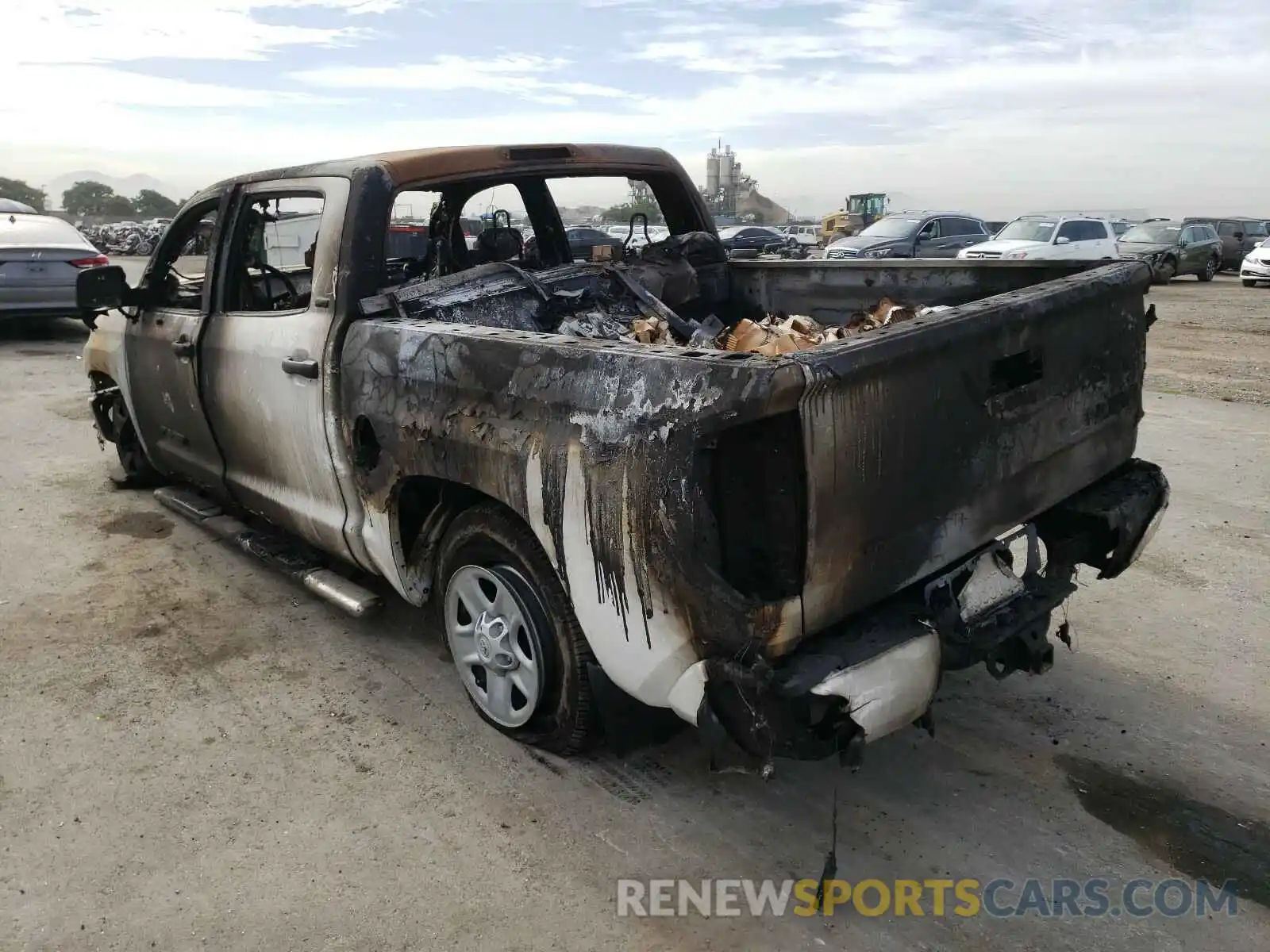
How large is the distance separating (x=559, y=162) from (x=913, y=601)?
2.54 meters

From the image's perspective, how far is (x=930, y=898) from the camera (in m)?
2.47

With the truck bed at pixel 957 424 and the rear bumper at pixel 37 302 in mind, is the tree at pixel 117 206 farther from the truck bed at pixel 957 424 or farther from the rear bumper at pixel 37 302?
the truck bed at pixel 957 424

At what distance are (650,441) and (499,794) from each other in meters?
1.33

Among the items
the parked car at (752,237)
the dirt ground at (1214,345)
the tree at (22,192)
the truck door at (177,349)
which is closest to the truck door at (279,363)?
the truck door at (177,349)

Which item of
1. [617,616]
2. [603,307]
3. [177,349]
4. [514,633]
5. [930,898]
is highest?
[603,307]

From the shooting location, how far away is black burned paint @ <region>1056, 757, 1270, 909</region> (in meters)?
2.54

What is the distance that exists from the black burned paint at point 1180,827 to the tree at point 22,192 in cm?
6623

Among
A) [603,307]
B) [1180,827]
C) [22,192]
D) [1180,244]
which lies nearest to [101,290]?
[603,307]

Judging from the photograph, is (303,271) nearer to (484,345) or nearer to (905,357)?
(484,345)

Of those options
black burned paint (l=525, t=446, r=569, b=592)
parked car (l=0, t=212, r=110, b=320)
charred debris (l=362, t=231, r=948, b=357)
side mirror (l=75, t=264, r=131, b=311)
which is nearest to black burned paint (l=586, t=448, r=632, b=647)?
black burned paint (l=525, t=446, r=569, b=592)

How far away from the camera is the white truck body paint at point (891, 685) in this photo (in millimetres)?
2238

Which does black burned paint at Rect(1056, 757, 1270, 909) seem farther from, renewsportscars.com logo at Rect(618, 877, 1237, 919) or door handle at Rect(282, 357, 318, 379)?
door handle at Rect(282, 357, 318, 379)

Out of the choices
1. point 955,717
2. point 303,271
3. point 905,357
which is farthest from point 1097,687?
point 303,271

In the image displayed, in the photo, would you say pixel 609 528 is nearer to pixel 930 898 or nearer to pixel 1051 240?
pixel 930 898
